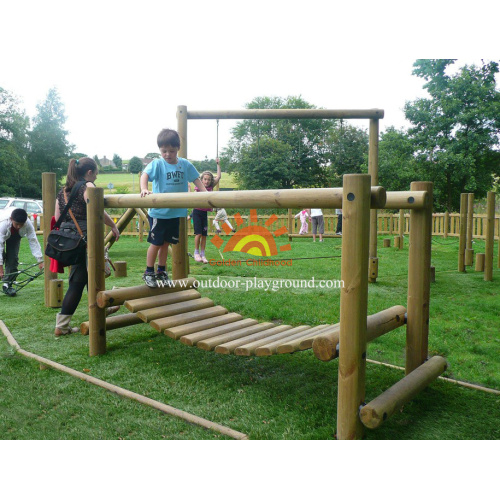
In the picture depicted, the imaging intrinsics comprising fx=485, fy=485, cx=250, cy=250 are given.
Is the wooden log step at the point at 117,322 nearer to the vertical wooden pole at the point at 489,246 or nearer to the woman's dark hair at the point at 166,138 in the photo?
the woman's dark hair at the point at 166,138

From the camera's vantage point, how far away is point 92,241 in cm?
392

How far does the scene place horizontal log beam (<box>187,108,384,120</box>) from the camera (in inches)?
217

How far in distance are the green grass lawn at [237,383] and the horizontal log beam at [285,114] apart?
2.15 metres

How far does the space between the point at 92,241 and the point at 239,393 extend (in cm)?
176

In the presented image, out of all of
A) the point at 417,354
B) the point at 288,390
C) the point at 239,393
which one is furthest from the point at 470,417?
the point at 239,393

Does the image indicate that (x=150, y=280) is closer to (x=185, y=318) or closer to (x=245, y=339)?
(x=185, y=318)

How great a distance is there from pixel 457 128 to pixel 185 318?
2542 centimetres

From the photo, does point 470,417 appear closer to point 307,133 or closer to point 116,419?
point 116,419

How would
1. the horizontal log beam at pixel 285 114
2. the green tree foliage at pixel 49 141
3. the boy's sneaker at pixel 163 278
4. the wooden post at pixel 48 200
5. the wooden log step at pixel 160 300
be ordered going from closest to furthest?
1. the wooden log step at pixel 160 300
2. the boy's sneaker at pixel 163 278
3. the wooden post at pixel 48 200
4. the horizontal log beam at pixel 285 114
5. the green tree foliage at pixel 49 141

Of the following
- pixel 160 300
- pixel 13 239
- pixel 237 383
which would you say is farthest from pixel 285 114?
pixel 13 239

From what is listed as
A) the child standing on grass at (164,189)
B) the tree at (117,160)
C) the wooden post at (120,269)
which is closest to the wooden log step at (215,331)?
the child standing on grass at (164,189)

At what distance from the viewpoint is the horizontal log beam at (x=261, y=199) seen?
2.43 meters

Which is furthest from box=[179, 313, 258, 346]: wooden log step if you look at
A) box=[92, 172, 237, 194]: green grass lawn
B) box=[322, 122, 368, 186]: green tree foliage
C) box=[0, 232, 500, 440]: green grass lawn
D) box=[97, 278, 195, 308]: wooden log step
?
box=[92, 172, 237, 194]: green grass lawn

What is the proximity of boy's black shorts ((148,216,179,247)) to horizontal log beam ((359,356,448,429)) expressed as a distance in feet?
8.21
